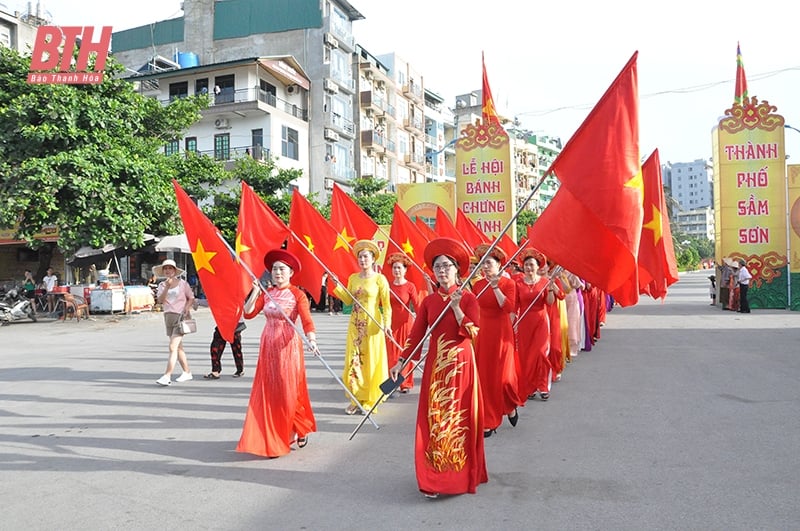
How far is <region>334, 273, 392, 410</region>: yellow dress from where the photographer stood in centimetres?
721

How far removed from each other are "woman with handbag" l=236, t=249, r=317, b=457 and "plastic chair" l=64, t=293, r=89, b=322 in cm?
1626

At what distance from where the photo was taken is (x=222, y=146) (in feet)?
115

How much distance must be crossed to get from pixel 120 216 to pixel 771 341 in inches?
644

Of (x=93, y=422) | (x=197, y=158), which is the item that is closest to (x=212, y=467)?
(x=93, y=422)

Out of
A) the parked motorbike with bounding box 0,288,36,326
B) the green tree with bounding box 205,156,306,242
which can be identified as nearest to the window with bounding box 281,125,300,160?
the green tree with bounding box 205,156,306,242

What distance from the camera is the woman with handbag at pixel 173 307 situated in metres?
9.02

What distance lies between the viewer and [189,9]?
133ft

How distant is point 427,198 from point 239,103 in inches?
625

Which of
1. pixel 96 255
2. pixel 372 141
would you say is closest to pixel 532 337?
pixel 96 255

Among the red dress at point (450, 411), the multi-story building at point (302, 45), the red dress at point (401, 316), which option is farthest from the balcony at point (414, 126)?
the red dress at point (450, 411)

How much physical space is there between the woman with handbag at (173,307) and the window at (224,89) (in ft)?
87.3

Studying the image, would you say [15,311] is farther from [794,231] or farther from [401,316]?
[794,231]

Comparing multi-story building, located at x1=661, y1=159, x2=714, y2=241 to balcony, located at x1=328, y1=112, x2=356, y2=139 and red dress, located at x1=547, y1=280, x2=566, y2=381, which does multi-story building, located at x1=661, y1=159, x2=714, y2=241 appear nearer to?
balcony, located at x1=328, y1=112, x2=356, y2=139

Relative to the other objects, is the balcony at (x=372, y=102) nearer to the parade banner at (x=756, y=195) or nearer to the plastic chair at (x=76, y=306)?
the plastic chair at (x=76, y=306)
